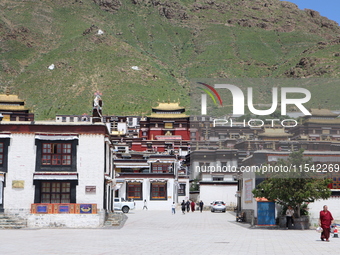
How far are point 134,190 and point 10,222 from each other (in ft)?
107

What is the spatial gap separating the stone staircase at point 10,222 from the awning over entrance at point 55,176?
2.51m

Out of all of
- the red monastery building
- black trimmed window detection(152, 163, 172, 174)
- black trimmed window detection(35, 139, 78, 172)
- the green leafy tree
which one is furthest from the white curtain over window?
the red monastery building

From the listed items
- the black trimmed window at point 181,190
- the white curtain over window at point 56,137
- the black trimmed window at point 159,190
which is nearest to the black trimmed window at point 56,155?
the white curtain over window at point 56,137

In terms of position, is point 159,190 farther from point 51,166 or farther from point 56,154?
point 51,166

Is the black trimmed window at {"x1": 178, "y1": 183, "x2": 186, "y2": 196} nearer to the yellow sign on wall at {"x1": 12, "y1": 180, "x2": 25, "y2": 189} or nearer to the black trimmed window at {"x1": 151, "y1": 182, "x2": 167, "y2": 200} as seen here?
the black trimmed window at {"x1": 151, "y1": 182, "x2": 167, "y2": 200}

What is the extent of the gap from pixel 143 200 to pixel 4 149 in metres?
31.3

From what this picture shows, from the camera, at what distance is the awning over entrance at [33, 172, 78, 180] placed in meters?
33.5

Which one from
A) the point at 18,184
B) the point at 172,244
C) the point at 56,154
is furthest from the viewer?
the point at 56,154

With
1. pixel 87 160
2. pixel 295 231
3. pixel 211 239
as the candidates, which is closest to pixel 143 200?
pixel 87 160

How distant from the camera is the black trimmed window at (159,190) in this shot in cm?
6431

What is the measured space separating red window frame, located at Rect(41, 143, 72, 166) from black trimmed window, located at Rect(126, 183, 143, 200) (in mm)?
30440

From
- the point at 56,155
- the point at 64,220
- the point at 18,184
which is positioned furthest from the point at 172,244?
the point at 18,184

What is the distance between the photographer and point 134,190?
64.2 meters

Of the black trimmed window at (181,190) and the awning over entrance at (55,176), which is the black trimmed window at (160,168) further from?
the awning over entrance at (55,176)
